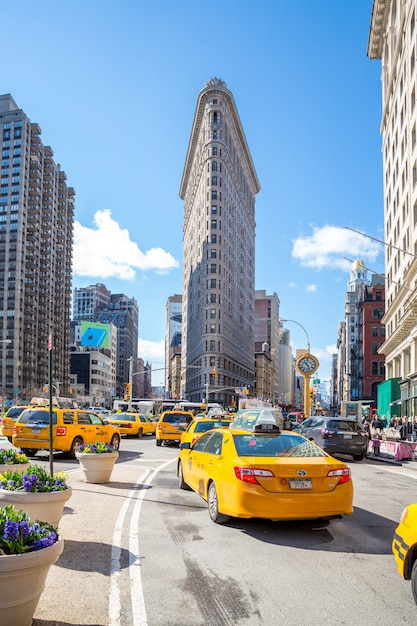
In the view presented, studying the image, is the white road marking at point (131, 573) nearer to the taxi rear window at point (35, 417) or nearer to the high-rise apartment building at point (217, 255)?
the taxi rear window at point (35, 417)

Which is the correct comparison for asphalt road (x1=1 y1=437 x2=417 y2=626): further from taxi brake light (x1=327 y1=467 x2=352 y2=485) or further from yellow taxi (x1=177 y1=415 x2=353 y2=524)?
taxi brake light (x1=327 y1=467 x2=352 y2=485)

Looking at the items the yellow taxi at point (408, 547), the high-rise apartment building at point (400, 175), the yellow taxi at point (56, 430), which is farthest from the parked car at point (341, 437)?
the yellow taxi at point (408, 547)

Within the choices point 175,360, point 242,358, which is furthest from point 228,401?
point 175,360

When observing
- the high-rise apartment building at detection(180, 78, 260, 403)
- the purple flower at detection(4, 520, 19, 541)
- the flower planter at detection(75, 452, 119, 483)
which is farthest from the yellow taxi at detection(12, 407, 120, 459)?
the high-rise apartment building at detection(180, 78, 260, 403)

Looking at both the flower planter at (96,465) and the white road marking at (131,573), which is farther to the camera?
the flower planter at (96,465)

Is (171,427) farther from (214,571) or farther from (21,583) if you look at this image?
(21,583)

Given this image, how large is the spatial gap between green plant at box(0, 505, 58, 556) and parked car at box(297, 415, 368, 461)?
55.4 ft

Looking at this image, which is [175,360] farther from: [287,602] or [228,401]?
[287,602]

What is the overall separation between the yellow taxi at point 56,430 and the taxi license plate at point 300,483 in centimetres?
1089

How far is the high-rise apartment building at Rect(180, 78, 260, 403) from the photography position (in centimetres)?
10562

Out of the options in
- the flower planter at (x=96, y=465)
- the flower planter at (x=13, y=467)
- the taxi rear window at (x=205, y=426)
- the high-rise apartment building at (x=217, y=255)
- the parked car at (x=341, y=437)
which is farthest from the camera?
the high-rise apartment building at (x=217, y=255)

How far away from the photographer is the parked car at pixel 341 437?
20.3 metres

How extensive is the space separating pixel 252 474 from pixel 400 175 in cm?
4397

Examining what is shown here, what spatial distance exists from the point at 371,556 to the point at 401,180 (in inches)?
1738
